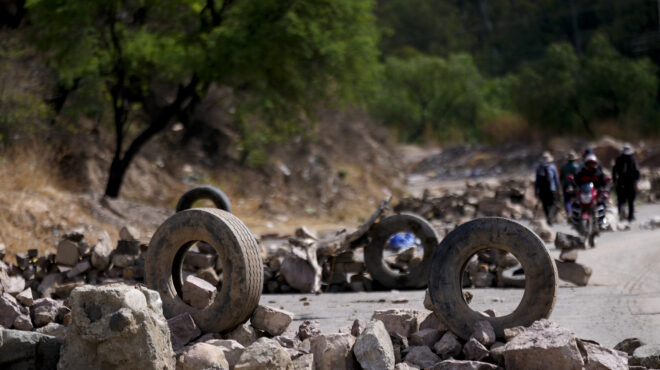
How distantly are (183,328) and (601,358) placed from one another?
10.4ft

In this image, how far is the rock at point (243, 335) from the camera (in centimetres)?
641

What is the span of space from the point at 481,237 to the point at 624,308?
2.92 metres

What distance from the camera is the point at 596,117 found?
5372 centimetres

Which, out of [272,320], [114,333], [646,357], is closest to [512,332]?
[646,357]

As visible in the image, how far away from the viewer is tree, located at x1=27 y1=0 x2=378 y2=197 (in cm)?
1900

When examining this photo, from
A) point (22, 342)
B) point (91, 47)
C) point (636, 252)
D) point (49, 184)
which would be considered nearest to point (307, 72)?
point (91, 47)

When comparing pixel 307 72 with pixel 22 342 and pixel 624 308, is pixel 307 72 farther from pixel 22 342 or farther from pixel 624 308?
pixel 22 342

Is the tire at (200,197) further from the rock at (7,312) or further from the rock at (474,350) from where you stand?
the rock at (474,350)

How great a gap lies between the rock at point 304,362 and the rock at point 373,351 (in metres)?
0.32

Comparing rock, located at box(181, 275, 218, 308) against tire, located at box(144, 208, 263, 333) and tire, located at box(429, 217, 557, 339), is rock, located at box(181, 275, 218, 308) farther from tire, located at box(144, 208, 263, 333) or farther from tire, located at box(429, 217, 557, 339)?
tire, located at box(429, 217, 557, 339)

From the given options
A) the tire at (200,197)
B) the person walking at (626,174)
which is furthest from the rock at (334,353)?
the person walking at (626,174)

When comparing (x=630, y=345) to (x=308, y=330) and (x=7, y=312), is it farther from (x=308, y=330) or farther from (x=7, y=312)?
(x=7, y=312)

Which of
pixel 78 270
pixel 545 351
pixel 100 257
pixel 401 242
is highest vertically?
pixel 545 351

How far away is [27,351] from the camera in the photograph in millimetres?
5523
